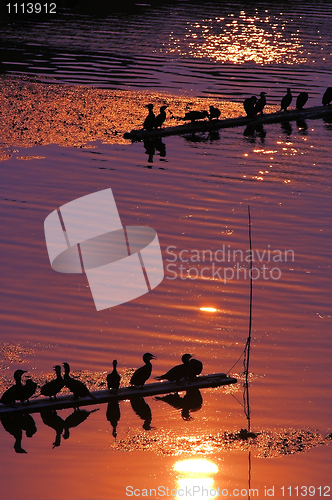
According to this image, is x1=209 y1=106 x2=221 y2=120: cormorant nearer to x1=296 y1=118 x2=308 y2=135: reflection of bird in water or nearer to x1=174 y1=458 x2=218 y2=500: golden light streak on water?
x1=296 y1=118 x2=308 y2=135: reflection of bird in water

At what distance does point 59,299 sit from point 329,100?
14623 millimetres

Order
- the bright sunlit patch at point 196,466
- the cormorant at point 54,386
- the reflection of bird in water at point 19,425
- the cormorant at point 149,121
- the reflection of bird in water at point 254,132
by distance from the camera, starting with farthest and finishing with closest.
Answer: the reflection of bird in water at point 254,132 < the cormorant at point 149,121 < the cormorant at point 54,386 < the reflection of bird in water at point 19,425 < the bright sunlit patch at point 196,466

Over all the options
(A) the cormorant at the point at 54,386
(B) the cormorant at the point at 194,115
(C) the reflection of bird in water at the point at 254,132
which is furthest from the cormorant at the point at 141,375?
(B) the cormorant at the point at 194,115

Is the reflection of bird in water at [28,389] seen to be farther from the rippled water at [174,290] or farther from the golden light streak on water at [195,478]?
the golden light streak on water at [195,478]

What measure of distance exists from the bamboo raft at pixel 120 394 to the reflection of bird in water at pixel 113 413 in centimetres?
7

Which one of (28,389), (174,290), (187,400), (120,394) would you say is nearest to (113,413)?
(120,394)

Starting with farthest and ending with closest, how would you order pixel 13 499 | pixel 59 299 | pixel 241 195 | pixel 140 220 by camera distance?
pixel 241 195 < pixel 140 220 < pixel 59 299 < pixel 13 499

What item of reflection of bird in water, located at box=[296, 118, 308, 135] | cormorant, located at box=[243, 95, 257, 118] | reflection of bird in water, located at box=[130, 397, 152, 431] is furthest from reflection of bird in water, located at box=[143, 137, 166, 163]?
reflection of bird in water, located at box=[130, 397, 152, 431]

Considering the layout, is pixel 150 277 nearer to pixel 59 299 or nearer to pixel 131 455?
pixel 59 299

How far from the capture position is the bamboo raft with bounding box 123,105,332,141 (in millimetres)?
20828

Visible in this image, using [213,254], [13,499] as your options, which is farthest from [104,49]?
[13,499]

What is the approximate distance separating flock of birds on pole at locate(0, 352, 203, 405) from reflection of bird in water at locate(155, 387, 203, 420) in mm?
188

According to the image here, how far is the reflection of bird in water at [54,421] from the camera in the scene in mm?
9195

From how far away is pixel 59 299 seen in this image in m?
12.3
